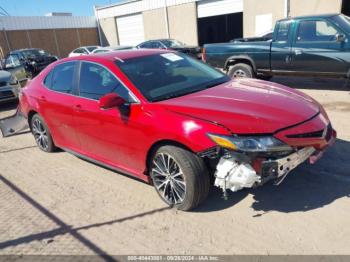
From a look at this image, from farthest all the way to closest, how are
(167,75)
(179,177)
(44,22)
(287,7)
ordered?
(44,22)
(287,7)
(167,75)
(179,177)

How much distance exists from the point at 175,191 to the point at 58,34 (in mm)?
32081

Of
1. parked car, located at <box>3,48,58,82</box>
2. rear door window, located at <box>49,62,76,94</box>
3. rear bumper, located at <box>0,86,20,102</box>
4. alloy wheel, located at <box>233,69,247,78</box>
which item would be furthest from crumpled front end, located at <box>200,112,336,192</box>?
parked car, located at <box>3,48,58,82</box>

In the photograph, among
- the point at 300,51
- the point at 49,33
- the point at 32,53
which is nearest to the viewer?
the point at 300,51

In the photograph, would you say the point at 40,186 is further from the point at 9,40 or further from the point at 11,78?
the point at 9,40

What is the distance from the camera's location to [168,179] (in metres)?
3.76

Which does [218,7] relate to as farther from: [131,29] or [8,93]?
[8,93]

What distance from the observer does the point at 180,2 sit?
23.2m

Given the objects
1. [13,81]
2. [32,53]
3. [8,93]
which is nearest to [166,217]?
[8,93]

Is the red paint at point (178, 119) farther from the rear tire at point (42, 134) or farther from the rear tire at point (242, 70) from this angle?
the rear tire at point (242, 70)

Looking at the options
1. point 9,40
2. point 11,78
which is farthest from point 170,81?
point 9,40

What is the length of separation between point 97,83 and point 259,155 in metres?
2.30

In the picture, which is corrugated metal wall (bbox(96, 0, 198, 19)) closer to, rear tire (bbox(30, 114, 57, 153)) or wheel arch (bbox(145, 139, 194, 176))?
rear tire (bbox(30, 114, 57, 153))

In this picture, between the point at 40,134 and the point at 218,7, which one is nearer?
the point at 40,134

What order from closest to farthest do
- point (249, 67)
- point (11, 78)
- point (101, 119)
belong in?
point (101, 119) → point (249, 67) → point (11, 78)
